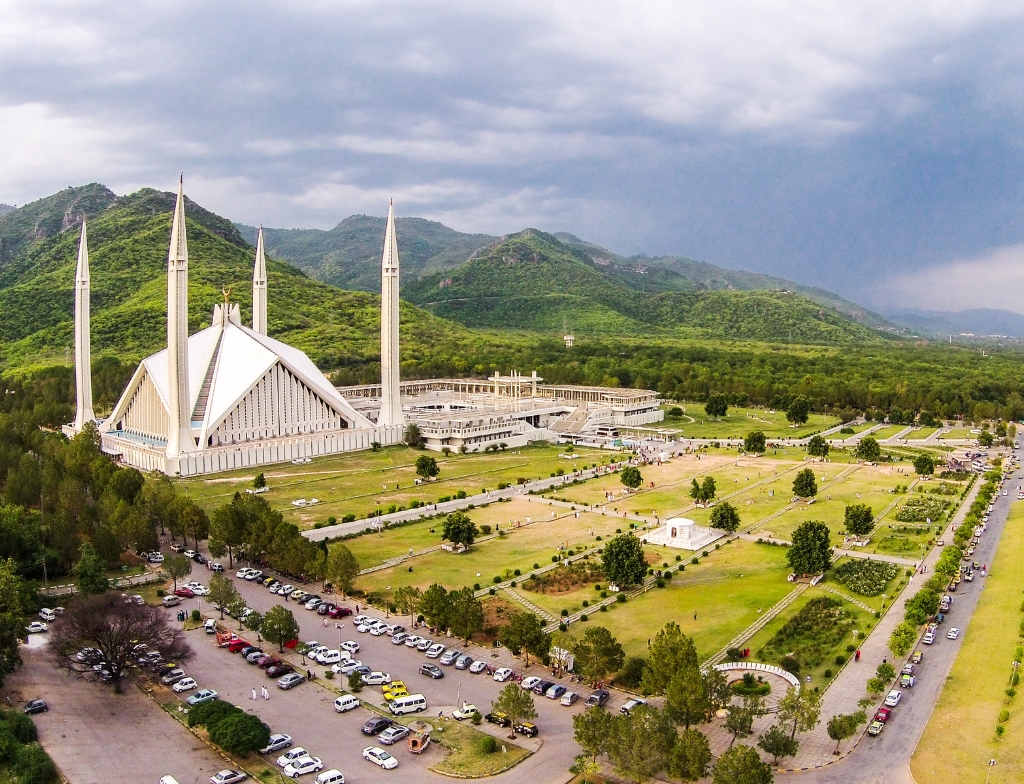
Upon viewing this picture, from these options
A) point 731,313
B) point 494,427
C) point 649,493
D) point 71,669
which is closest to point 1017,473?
point 649,493

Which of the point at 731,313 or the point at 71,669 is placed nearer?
the point at 71,669

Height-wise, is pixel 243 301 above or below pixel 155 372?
above

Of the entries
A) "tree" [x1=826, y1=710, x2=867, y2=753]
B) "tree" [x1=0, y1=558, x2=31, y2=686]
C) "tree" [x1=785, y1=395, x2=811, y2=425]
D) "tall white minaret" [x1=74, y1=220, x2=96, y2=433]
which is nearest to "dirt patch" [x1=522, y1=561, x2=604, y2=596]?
"tree" [x1=826, y1=710, x2=867, y2=753]

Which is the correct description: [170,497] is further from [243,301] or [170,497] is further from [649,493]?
[243,301]

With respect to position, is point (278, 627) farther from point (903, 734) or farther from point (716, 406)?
point (716, 406)

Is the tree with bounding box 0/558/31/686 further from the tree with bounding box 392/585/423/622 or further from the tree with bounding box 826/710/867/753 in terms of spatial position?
the tree with bounding box 826/710/867/753

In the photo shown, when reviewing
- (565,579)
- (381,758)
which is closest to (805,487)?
(565,579)

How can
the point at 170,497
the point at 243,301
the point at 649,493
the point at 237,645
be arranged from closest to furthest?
the point at 237,645 < the point at 170,497 < the point at 649,493 < the point at 243,301
